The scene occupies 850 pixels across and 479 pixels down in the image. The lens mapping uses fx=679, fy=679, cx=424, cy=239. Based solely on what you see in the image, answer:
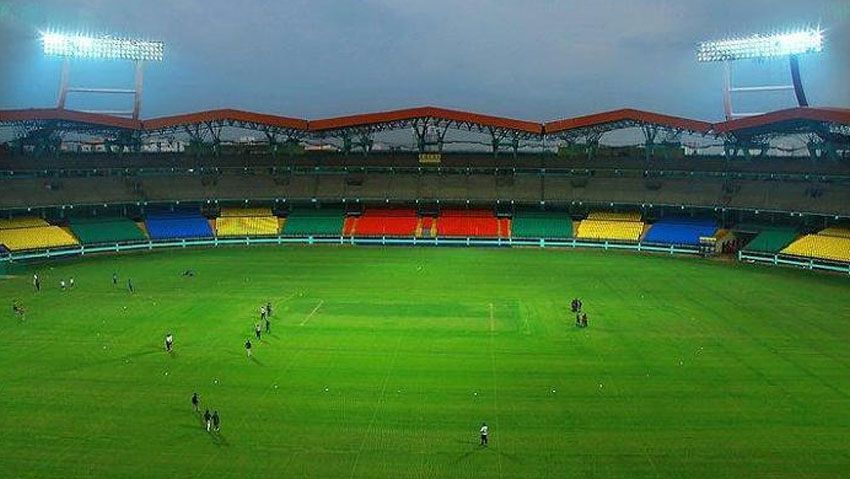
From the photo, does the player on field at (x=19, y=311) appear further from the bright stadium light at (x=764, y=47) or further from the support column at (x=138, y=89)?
the bright stadium light at (x=764, y=47)

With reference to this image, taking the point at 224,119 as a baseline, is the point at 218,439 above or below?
below

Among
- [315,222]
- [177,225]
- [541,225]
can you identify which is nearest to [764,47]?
[541,225]

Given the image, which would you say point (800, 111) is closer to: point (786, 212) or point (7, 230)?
point (786, 212)

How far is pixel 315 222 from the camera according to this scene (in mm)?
80875

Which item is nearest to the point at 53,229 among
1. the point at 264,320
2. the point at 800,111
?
the point at 264,320

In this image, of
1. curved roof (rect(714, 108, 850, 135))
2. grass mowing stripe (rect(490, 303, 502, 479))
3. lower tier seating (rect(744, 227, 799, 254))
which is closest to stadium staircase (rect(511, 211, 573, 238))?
lower tier seating (rect(744, 227, 799, 254))

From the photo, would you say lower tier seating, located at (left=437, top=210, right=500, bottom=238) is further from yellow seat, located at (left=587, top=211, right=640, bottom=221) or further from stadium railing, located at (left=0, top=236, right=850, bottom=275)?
yellow seat, located at (left=587, top=211, right=640, bottom=221)

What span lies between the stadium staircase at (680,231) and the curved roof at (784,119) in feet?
34.0

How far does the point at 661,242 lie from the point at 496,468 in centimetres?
5581

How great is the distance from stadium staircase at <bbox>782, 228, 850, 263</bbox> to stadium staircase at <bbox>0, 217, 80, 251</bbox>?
70223mm

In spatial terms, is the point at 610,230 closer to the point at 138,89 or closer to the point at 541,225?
the point at 541,225

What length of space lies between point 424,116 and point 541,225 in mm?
18584

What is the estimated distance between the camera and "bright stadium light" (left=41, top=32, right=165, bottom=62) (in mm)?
73812

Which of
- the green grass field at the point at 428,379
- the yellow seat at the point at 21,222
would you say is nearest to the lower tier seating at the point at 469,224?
the green grass field at the point at 428,379
